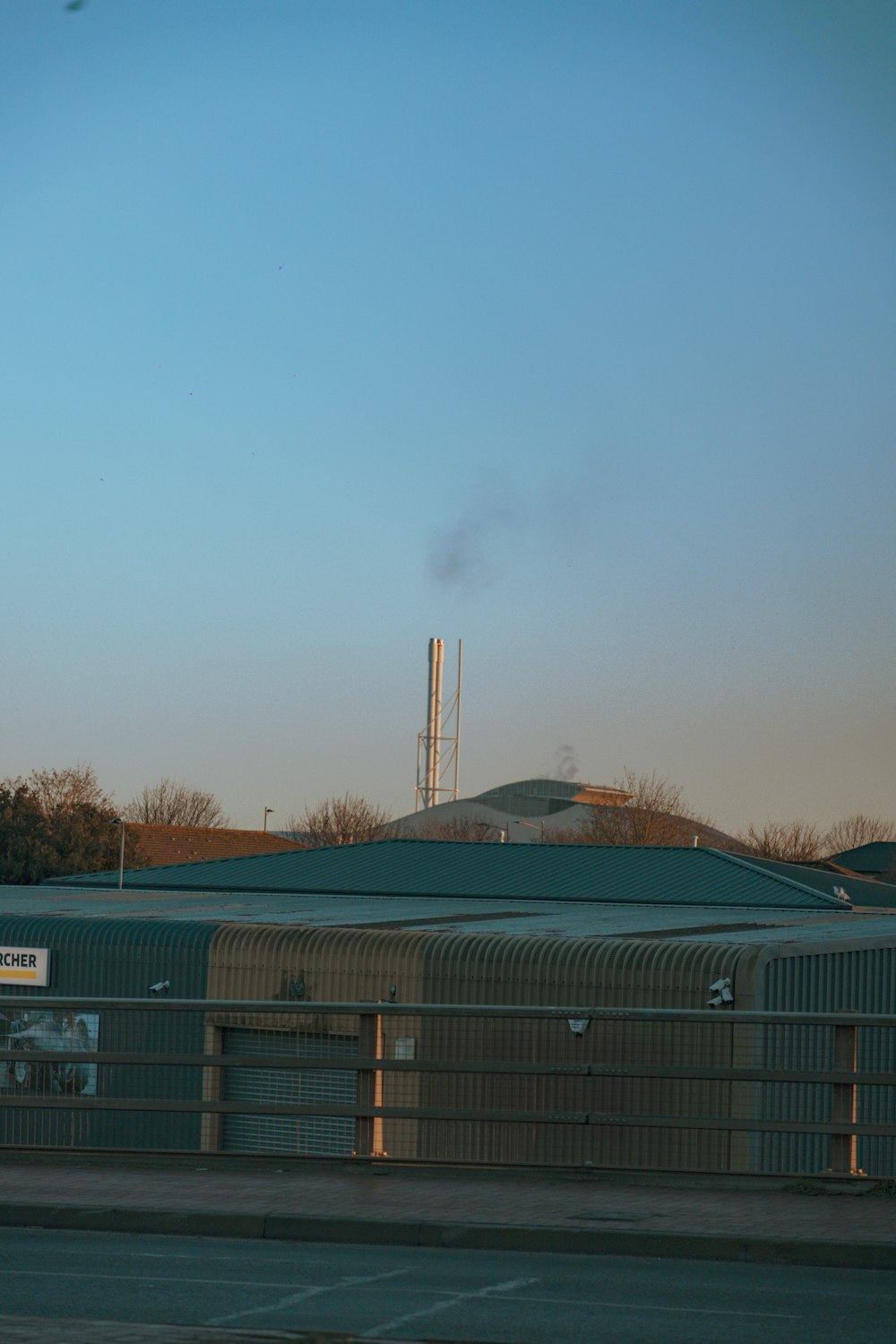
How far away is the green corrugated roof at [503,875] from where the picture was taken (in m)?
44.8

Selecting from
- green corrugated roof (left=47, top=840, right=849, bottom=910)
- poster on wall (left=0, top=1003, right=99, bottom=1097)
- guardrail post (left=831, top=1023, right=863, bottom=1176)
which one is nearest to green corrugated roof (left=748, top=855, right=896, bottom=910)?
green corrugated roof (left=47, top=840, right=849, bottom=910)

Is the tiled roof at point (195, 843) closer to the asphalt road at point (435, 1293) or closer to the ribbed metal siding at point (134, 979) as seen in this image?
the ribbed metal siding at point (134, 979)

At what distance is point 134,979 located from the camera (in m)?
29.0

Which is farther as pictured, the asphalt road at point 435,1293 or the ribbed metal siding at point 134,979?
the ribbed metal siding at point 134,979

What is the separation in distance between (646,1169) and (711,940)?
592 inches

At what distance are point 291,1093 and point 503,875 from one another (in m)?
34.8

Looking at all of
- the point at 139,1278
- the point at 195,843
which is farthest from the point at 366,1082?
the point at 195,843

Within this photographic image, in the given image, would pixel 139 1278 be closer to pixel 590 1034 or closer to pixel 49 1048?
pixel 49 1048

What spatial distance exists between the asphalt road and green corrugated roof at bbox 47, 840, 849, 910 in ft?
112

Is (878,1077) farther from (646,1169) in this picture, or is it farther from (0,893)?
(0,893)

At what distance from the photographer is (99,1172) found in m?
11.6

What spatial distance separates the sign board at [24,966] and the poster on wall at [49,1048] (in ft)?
3.64

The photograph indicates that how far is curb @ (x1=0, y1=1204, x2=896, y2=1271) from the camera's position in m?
9.07

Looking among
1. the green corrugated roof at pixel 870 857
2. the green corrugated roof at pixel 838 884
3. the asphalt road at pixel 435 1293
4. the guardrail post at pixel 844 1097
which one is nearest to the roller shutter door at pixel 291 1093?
the asphalt road at pixel 435 1293
